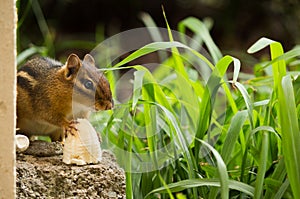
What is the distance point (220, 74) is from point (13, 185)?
49cm

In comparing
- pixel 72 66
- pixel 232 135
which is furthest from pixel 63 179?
pixel 232 135

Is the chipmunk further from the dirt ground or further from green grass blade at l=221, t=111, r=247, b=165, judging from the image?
green grass blade at l=221, t=111, r=247, b=165

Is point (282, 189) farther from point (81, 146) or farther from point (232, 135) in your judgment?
point (81, 146)

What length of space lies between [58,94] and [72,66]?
7 cm

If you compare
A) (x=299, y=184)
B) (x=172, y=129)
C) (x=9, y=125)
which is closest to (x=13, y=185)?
(x=9, y=125)

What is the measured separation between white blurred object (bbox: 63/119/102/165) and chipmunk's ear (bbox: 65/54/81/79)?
0.09 metres

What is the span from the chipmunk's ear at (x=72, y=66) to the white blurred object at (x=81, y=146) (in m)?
0.09

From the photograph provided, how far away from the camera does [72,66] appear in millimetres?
1146

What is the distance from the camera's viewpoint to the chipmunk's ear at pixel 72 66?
1.13 metres

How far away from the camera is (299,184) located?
3.54 ft

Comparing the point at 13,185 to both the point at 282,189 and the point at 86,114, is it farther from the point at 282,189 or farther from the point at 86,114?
the point at 282,189

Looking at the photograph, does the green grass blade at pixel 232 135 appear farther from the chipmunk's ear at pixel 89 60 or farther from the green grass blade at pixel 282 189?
the chipmunk's ear at pixel 89 60

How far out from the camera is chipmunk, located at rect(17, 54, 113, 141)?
1136mm

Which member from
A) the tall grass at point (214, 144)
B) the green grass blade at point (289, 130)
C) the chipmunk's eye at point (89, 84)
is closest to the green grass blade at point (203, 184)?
the tall grass at point (214, 144)
